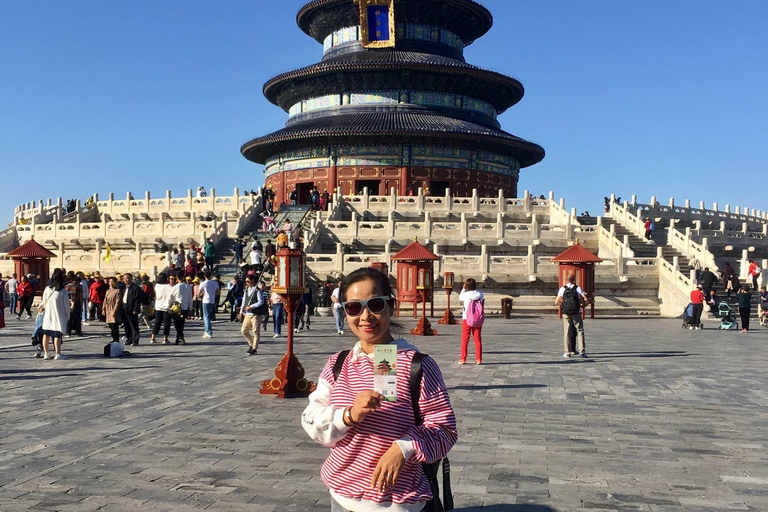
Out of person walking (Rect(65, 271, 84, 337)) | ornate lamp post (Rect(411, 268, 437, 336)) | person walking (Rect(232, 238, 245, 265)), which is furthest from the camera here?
person walking (Rect(232, 238, 245, 265))

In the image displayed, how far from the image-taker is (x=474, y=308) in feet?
46.0

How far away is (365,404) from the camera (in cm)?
350

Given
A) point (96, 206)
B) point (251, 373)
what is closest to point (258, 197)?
point (96, 206)

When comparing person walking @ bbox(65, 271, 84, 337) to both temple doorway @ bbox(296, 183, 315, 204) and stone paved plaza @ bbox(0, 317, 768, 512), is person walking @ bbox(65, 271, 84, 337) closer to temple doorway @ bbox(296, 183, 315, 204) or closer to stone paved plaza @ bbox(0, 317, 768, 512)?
stone paved plaza @ bbox(0, 317, 768, 512)

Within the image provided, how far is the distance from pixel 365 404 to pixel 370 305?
49 cm

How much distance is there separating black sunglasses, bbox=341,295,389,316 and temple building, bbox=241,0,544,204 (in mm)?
40967

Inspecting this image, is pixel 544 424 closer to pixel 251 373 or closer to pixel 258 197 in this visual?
pixel 251 373

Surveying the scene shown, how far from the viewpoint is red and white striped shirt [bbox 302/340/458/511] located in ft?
11.9

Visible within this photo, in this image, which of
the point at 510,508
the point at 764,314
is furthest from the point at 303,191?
the point at 510,508

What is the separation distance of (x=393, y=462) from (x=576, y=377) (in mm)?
9663

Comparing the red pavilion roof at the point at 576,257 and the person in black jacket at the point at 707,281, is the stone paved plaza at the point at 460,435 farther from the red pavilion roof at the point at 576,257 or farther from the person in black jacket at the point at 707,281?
the person in black jacket at the point at 707,281

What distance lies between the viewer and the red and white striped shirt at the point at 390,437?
143 inches

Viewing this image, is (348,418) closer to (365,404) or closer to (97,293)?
(365,404)

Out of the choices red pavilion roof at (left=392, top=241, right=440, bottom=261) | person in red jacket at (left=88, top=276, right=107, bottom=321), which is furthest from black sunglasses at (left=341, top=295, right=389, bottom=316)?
red pavilion roof at (left=392, top=241, right=440, bottom=261)
